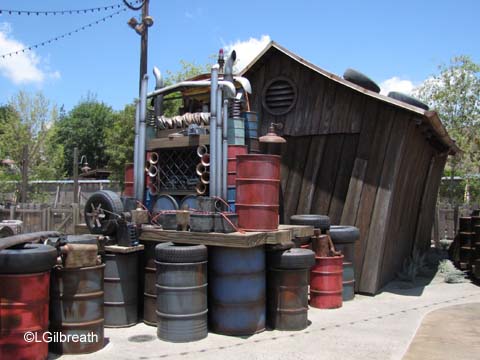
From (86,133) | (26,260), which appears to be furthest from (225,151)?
(86,133)

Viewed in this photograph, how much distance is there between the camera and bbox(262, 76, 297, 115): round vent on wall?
10.6 meters

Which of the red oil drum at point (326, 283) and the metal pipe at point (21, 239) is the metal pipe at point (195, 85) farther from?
the metal pipe at point (21, 239)

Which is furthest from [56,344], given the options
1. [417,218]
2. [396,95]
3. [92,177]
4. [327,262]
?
[92,177]

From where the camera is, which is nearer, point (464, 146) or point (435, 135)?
point (435, 135)

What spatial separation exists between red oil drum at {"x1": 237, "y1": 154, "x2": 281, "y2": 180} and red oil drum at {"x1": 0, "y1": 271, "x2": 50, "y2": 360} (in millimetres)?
2935

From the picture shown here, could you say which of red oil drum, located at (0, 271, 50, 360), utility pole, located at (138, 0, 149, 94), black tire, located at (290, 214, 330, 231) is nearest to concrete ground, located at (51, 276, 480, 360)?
red oil drum, located at (0, 271, 50, 360)

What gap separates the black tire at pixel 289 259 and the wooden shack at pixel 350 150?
2822 mm

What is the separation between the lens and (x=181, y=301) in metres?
6.30

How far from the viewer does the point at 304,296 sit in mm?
6984

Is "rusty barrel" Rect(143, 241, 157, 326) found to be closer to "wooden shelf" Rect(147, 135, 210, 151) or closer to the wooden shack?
"wooden shelf" Rect(147, 135, 210, 151)

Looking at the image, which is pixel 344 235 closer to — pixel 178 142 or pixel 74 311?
pixel 178 142

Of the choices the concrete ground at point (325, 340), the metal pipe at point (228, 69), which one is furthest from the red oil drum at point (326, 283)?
the metal pipe at point (228, 69)

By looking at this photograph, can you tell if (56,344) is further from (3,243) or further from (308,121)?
(308,121)

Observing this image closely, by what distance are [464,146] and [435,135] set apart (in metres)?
13.9
